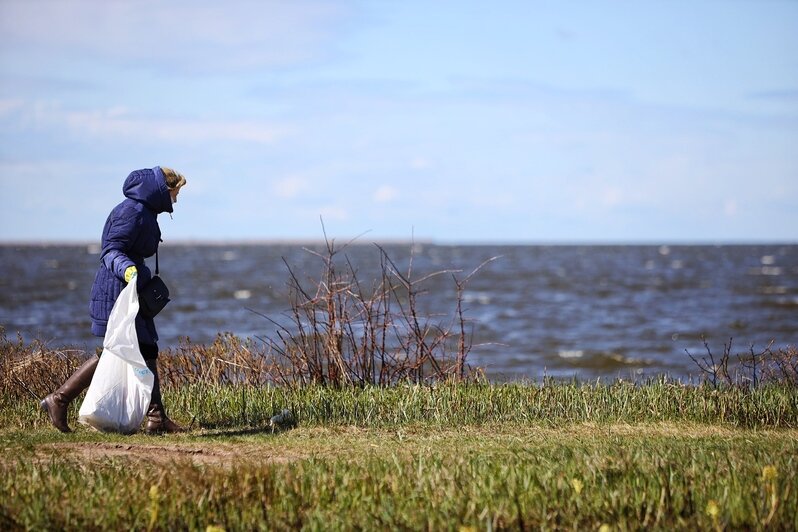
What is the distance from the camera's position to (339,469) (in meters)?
6.25

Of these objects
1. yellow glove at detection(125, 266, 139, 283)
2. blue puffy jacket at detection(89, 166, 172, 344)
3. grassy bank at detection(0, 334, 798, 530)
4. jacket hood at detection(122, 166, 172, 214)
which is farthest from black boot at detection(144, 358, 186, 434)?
jacket hood at detection(122, 166, 172, 214)

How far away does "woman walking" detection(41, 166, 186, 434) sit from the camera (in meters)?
7.47

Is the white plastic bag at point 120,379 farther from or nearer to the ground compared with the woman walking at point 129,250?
nearer to the ground

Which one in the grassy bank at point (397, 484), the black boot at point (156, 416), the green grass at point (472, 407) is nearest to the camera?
the grassy bank at point (397, 484)

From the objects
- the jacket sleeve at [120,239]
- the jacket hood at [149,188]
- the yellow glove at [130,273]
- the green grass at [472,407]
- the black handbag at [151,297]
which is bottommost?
the green grass at [472,407]

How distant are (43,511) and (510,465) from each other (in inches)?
111

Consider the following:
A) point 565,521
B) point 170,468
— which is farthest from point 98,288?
point 565,521

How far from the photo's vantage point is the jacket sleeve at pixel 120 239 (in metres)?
7.43

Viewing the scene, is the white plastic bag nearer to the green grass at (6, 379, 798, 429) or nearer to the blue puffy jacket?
the blue puffy jacket

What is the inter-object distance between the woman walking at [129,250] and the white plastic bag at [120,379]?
0.48 ft

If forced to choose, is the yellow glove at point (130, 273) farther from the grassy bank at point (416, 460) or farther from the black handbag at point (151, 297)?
the grassy bank at point (416, 460)

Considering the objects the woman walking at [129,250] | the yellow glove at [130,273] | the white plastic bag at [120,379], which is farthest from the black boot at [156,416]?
the yellow glove at [130,273]

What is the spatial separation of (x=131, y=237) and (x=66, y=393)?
138 centimetres

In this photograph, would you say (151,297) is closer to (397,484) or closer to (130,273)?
(130,273)
